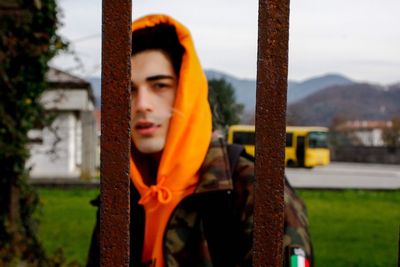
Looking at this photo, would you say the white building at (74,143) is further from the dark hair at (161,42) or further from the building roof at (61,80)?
the dark hair at (161,42)

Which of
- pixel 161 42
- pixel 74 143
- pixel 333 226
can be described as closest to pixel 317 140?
pixel 74 143

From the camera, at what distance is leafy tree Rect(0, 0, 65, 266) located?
3465 millimetres

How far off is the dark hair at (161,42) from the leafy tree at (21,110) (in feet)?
5.37

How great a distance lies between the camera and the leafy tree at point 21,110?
3465 millimetres

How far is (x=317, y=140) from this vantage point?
961 inches

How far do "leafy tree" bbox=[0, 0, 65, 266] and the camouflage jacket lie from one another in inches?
71.8

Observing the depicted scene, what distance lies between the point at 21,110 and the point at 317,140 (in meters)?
21.2

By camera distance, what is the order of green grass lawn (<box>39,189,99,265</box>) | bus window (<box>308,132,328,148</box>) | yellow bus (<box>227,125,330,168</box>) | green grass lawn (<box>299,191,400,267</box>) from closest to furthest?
green grass lawn (<box>299,191,400,267</box>) < green grass lawn (<box>39,189,99,265</box>) < yellow bus (<box>227,125,330,168</box>) < bus window (<box>308,132,328,148</box>)

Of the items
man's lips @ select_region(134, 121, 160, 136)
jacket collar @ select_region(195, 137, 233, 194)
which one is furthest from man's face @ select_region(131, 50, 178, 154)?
jacket collar @ select_region(195, 137, 233, 194)

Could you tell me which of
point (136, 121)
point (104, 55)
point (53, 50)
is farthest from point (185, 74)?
point (53, 50)

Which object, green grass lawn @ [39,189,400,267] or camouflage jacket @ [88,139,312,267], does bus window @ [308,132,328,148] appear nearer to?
green grass lawn @ [39,189,400,267]

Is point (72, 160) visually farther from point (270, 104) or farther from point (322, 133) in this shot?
point (270, 104)

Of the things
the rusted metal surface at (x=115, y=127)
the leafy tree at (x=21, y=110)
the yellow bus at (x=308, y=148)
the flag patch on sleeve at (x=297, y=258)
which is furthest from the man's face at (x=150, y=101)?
the yellow bus at (x=308, y=148)

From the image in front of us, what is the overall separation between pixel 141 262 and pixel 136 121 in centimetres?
38
